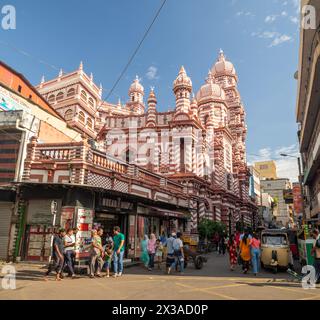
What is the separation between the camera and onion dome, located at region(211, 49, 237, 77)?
57344 mm

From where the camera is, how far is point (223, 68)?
57531 mm

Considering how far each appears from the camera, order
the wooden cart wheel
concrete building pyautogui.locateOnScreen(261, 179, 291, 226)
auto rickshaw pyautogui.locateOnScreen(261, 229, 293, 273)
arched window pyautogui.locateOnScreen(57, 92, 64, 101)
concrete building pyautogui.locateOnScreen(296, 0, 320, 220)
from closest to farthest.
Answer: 1. concrete building pyautogui.locateOnScreen(296, 0, 320, 220)
2. auto rickshaw pyautogui.locateOnScreen(261, 229, 293, 273)
3. the wooden cart wheel
4. arched window pyautogui.locateOnScreen(57, 92, 64, 101)
5. concrete building pyautogui.locateOnScreen(261, 179, 291, 226)

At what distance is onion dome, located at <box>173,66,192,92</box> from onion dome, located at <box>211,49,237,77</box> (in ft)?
79.0

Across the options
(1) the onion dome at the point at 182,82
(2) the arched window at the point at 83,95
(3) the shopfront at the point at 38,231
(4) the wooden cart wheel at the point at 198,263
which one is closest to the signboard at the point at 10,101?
(3) the shopfront at the point at 38,231

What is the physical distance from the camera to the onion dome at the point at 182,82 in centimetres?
3494

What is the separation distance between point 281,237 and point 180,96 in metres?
23.9

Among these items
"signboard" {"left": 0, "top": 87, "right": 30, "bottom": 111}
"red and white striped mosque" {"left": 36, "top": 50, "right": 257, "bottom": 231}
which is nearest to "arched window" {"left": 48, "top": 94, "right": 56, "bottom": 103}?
"red and white striped mosque" {"left": 36, "top": 50, "right": 257, "bottom": 231}

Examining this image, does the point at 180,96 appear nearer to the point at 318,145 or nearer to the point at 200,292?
the point at 318,145

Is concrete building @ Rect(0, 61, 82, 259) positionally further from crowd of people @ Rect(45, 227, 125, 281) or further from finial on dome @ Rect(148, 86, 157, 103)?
finial on dome @ Rect(148, 86, 157, 103)

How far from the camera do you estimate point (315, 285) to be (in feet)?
29.3

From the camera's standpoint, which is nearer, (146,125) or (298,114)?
(298,114)

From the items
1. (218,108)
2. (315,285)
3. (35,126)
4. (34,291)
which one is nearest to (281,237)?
(315,285)

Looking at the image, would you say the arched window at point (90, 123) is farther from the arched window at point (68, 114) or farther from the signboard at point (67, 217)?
the signboard at point (67, 217)

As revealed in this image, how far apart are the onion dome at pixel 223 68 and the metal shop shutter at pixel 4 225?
170 ft
